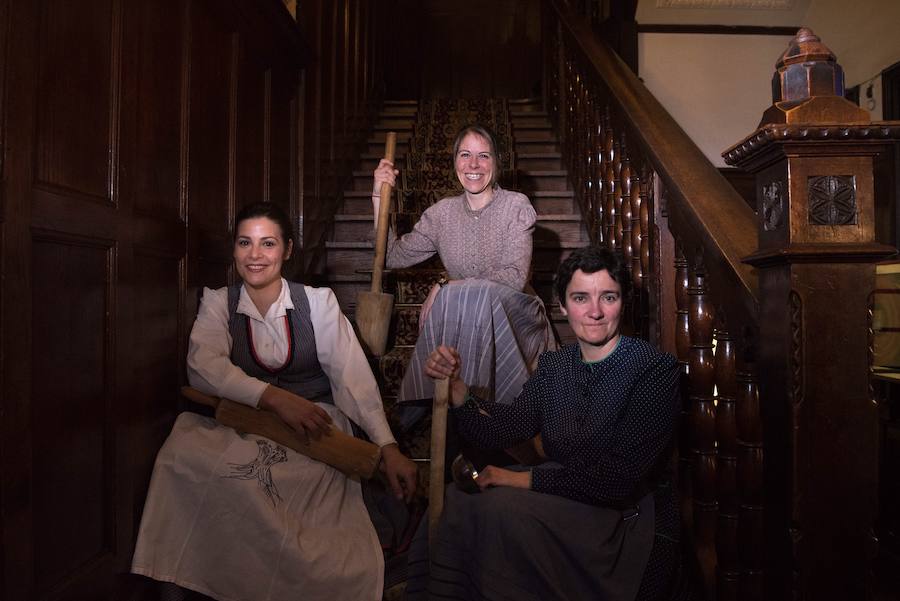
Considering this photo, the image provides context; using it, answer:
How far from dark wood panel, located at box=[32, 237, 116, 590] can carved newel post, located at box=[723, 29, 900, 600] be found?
1415mm

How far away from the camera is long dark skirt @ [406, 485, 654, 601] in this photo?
1.35m

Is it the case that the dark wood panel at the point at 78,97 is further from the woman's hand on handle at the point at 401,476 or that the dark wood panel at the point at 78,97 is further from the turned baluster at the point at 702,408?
the turned baluster at the point at 702,408

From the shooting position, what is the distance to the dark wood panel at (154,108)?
1624 mm

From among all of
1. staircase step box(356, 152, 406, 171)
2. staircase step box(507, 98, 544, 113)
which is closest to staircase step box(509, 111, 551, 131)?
staircase step box(507, 98, 544, 113)

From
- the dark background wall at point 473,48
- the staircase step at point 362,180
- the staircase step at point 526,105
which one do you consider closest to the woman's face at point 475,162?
the staircase step at point 362,180

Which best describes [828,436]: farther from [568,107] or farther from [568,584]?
[568,107]

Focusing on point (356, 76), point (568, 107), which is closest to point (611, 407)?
point (568, 107)

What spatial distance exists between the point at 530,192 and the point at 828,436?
2.60 metres

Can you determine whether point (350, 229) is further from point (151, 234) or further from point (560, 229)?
point (151, 234)

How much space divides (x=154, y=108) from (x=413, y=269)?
5.20 ft

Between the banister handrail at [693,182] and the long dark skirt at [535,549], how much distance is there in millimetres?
555

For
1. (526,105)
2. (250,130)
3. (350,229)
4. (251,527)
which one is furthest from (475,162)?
(526,105)

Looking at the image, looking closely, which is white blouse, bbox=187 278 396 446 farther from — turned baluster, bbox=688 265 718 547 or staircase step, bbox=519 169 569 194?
staircase step, bbox=519 169 569 194

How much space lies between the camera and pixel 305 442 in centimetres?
174
